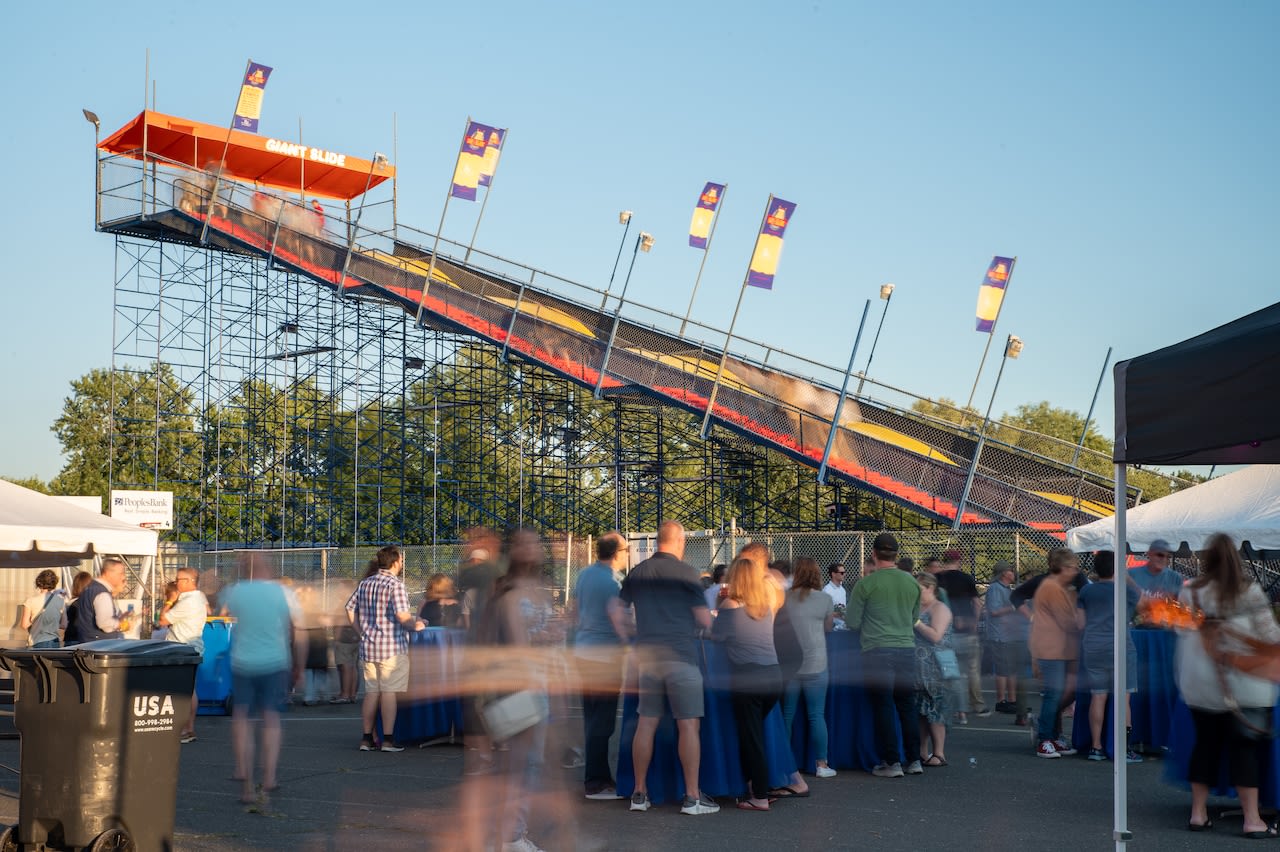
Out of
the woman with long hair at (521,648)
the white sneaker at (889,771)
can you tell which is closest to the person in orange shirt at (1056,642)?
the white sneaker at (889,771)

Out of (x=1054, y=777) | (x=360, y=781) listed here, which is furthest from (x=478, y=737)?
(x=1054, y=777)

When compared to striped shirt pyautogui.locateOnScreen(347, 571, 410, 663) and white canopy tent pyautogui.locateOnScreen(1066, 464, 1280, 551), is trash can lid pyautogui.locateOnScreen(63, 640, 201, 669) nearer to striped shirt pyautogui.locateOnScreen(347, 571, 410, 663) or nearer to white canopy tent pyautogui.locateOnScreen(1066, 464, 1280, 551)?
striped shirt pyautogui.locateOnScreen(347, 571, 410, 663)

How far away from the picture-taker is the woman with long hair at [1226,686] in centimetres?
730

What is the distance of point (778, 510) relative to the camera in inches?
1266

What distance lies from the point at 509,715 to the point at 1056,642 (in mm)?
6354

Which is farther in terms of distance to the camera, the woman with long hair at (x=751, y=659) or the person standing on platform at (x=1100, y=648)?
the person standing on platform at (x=1100, y=648)

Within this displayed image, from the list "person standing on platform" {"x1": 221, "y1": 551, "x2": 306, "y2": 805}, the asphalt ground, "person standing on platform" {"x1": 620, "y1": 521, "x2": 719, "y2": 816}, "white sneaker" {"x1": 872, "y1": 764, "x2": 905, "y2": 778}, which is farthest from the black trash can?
"white sneaker" {"x1": 872, "y1": 764, "x2": 905, "y2": 778}

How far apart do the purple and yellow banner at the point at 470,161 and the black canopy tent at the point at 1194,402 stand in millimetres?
25006

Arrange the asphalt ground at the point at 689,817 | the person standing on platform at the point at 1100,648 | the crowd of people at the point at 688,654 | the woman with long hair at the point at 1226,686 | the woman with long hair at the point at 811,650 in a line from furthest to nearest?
1. the person standing on platform at the point at 1100,648
2. the woman with long hair at the point at 811,650
3. the asphalt ground at the point at 689,817
4. the woman with long hair at the point at 1226,686
5. the crowd of people at the point at 688,654

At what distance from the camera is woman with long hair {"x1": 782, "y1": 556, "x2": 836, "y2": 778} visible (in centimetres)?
965

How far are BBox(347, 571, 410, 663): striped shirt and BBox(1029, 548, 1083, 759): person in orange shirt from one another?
18.0 ft

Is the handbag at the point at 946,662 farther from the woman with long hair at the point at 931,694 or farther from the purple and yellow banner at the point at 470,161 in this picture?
the purple and yellow banner at the point at 470,161

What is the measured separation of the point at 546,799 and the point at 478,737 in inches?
20.2

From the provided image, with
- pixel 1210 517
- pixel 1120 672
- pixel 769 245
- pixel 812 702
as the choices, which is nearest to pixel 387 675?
pixel 812 702
